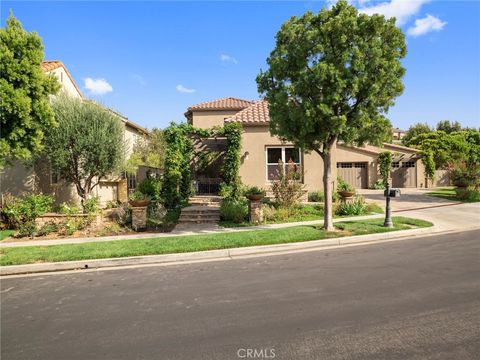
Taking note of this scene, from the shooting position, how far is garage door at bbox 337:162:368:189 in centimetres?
2688

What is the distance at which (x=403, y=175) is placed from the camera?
27.5m

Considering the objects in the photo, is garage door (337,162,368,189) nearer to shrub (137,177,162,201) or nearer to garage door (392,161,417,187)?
garage door (392,161,417,187)

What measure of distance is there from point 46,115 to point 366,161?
23.6 metres

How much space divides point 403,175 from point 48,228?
25851mm

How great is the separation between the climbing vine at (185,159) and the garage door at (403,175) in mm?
17729

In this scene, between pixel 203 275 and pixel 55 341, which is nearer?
pixel 55 341

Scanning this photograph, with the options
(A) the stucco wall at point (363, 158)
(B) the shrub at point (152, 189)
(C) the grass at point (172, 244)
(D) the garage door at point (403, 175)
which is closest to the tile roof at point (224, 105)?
(A) the stucco wall at point (363, 158)

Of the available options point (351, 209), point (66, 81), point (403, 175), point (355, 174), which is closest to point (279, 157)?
point (351, 209)

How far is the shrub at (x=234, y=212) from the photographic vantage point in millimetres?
12336

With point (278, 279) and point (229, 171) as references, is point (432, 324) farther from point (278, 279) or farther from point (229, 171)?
point (229, 171)

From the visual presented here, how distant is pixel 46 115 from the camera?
28.2 feet

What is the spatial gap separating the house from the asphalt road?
638 cm

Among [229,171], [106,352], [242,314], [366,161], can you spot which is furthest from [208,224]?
[366,161]

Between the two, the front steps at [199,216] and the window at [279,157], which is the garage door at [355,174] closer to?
the window at [279,157]
